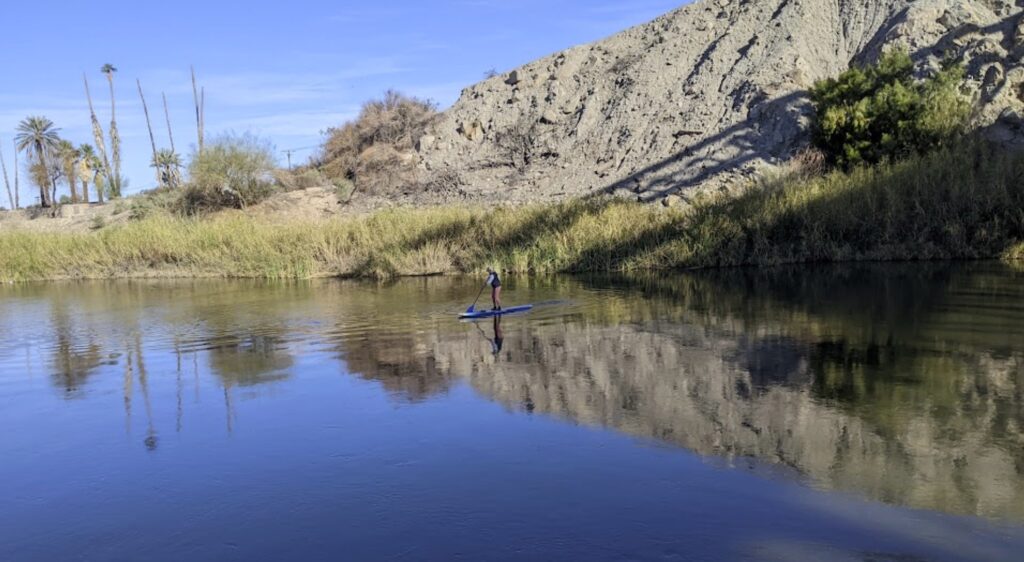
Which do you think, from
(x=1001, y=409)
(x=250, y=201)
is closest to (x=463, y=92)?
(x=250, y=201)

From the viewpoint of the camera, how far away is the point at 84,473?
21.9 feet

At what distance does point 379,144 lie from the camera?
45.0 metres

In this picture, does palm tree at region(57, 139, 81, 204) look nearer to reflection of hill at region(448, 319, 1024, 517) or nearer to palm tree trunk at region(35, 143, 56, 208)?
palm tree trunk at region(35, 143, 56, 208)

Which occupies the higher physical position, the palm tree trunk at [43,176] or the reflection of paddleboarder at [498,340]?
→ the palm tree trunk at [43,176]

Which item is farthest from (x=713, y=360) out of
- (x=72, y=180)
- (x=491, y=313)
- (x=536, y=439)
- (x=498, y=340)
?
(x=72, y=180)

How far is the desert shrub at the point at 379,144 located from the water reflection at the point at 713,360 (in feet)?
78.9

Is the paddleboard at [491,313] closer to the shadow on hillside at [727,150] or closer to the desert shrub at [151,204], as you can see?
the shadow on hillside at [727,150]

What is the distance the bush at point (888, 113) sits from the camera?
26.1m

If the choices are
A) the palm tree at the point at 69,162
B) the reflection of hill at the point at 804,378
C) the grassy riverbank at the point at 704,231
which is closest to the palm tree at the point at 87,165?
Answer: the palm tree at the point at 69,162

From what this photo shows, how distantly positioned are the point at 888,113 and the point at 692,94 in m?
12.1

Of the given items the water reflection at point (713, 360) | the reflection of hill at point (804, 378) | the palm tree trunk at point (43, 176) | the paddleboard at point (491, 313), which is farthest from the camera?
the palm tree trunk at point (43, 176)

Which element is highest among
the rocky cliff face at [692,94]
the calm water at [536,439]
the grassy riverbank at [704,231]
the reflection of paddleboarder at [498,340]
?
the rocky cliff face at [692,94]

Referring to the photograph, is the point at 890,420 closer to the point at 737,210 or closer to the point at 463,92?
the point at 737,210

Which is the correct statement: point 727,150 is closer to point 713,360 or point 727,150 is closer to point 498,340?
point 498,340
